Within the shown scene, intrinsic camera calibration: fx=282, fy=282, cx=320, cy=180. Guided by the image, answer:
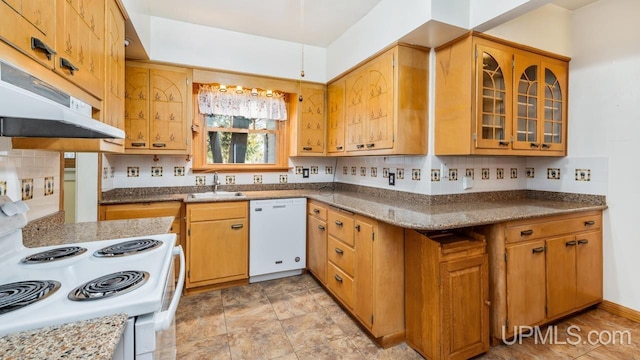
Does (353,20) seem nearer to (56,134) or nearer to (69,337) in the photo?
(56,134)

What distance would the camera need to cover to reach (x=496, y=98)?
7.12ft

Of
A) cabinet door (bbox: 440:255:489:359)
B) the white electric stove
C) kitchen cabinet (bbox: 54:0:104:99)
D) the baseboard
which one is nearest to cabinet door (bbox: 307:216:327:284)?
cabinet door (bbox: 440:255:489:359)

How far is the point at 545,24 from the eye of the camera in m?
2.40

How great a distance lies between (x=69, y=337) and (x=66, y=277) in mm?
458

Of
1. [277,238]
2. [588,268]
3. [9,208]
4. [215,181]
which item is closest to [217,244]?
[277,238]

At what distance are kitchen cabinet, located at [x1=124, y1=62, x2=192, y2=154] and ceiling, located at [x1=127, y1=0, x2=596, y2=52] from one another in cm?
24

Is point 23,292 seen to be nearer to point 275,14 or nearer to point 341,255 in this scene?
point 341,255

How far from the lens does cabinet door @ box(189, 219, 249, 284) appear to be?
103 inches

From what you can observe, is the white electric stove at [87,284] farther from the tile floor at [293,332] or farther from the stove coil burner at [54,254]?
the tile floor at [293,332]

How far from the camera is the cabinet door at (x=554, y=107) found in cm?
242

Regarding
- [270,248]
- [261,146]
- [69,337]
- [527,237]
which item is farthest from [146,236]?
[527,237]

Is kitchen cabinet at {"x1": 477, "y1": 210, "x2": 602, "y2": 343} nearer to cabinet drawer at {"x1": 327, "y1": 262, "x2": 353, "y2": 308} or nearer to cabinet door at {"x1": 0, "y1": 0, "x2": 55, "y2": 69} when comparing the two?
cabinet drawer at {"x1": 327, "y1": 262, "x2": 353, "y2": 308}

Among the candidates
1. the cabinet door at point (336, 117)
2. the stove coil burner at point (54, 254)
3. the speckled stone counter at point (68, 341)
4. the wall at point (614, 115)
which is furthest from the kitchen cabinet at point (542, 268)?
the stove coil burner at point (54, 254)

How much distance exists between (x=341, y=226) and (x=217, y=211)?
120 cm
